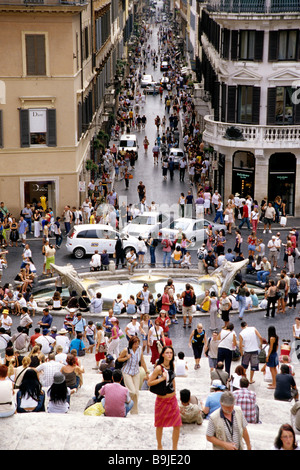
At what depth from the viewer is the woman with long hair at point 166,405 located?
1380 cm

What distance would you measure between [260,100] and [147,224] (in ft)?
30.7

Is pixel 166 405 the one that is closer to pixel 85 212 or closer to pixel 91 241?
pixel 91 241

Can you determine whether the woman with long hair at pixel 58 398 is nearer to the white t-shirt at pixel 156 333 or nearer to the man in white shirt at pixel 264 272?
the white t-shirt at pixel 156 333

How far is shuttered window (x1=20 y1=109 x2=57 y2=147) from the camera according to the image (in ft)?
132

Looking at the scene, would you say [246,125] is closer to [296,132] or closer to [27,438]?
[296,132]

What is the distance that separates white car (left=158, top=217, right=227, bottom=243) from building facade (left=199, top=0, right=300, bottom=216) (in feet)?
22.1

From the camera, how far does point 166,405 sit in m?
14.0

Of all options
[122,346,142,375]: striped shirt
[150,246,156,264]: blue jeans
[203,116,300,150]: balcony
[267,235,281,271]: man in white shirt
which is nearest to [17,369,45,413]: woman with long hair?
[122,346,142,375]: striped shirt

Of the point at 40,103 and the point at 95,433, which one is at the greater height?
the point at 40,103

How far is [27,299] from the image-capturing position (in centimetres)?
2981

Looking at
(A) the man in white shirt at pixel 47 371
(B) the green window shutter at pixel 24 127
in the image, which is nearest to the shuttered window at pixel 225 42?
(B) the green window shutter at pixel 24 127

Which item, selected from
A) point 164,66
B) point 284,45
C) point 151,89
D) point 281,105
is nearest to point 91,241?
point 281,105

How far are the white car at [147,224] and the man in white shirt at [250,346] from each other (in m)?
16.9

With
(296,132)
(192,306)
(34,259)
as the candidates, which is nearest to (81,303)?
(192,306)
